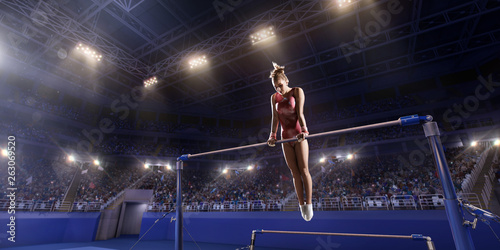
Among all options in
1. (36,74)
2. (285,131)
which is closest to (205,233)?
(285,131)

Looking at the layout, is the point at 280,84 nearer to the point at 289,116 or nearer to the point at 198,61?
the point at 289,116

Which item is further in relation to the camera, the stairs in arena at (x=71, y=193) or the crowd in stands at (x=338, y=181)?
the stairs in arena at (x=71, y=193)

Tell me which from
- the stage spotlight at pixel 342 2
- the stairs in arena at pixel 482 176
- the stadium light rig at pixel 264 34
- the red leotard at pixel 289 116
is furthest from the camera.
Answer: the stadium light rig at pixel 264 34

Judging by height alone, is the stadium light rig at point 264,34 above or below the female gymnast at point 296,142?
above

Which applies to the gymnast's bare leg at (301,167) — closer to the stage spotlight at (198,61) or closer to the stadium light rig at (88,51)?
the stage spotlight at (198,61)

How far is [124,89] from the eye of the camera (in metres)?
20.3

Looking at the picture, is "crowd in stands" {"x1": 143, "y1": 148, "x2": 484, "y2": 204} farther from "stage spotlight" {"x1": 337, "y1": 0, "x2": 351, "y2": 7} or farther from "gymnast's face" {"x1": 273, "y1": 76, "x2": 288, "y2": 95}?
"gymnast's face" {"x1": 273, "y1": 76, "x2": 288, "y2": 95}

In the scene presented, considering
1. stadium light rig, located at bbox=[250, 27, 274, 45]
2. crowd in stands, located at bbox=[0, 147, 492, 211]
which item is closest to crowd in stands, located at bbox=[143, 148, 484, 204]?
crowd in stands, located at bbox=[0, 147, 492, 211]

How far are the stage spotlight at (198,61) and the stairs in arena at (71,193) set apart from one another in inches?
453

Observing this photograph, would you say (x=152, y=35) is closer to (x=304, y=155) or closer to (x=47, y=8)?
(x=47, y=8)

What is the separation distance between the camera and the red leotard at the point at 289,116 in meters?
3.00

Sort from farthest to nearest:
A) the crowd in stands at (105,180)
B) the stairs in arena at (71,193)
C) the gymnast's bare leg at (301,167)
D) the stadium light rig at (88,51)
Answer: the crowd in stands at (105,180) < the stairs in arena at (71,193) < the stadium light rig at (88,51) < the gymnast's bare leg at (301,167)

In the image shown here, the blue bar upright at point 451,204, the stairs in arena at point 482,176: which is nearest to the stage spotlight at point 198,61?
the blue bar upright at point 451,204

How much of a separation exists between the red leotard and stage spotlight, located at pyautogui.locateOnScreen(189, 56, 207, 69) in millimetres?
11625
